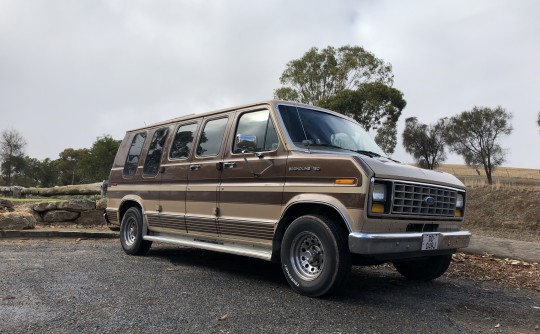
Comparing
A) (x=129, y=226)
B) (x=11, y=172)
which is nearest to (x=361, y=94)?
(x=129, y=226)

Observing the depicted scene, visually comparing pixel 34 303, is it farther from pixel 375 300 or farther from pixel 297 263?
pixel 375 300

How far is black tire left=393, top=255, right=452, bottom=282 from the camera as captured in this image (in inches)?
226

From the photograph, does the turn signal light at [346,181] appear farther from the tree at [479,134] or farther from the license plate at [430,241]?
the tree at [479,134]

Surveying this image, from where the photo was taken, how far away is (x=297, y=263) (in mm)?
4762

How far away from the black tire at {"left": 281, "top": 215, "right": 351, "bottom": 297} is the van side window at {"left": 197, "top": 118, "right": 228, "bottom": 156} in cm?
184

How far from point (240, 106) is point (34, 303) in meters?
3.27

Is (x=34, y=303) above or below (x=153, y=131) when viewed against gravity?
below

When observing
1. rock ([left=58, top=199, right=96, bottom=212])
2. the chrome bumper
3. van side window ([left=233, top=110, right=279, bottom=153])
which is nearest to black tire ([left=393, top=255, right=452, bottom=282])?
the chrome bumper

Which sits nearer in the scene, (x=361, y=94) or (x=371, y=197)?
(x=371, y=197)

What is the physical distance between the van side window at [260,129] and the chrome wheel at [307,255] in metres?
1.14

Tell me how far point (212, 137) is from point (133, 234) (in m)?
2.54

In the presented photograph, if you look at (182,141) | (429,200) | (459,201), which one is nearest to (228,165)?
(182,141)

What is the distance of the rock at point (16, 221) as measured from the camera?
9203mm

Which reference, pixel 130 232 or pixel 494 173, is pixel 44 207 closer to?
pixel 130 232
